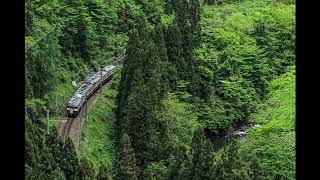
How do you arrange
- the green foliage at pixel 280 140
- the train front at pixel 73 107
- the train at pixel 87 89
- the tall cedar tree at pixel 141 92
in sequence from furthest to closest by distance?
1. the train at pixel 87 89
2. the train front at pixel 73 107
3. the tall cedar tree at pixel 141 92
4. the green foliage at pixel 280 140

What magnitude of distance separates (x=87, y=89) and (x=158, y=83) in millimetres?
7884

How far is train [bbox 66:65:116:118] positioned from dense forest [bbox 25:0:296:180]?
755mm

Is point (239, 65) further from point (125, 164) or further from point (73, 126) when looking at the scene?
point (125, 164)

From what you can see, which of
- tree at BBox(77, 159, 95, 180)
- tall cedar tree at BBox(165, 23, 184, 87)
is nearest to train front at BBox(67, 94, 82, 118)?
tall cedar tree at BBox(165, 23, 184, 87)

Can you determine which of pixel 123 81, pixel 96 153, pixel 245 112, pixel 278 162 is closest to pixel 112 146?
pixel 96 153

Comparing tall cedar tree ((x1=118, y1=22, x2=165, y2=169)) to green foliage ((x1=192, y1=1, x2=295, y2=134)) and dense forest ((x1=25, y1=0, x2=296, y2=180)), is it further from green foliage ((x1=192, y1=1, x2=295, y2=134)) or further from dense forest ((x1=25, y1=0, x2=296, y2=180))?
green foliage ((x1=192, y1=1, x2=295, y2=134))

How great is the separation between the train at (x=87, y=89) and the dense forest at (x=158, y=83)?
75 cm

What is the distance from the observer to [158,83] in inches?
1443

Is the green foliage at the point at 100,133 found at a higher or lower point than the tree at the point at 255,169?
lower

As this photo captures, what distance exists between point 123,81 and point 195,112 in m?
5.64

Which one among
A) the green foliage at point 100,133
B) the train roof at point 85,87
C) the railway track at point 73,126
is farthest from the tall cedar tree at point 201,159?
the train roof at point 85,87

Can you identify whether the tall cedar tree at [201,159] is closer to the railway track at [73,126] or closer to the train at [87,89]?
the railway track at [73,126]

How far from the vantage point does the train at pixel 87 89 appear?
1544 inches

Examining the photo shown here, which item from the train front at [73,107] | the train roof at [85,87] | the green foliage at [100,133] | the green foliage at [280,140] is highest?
the green foliage at [280,140]
